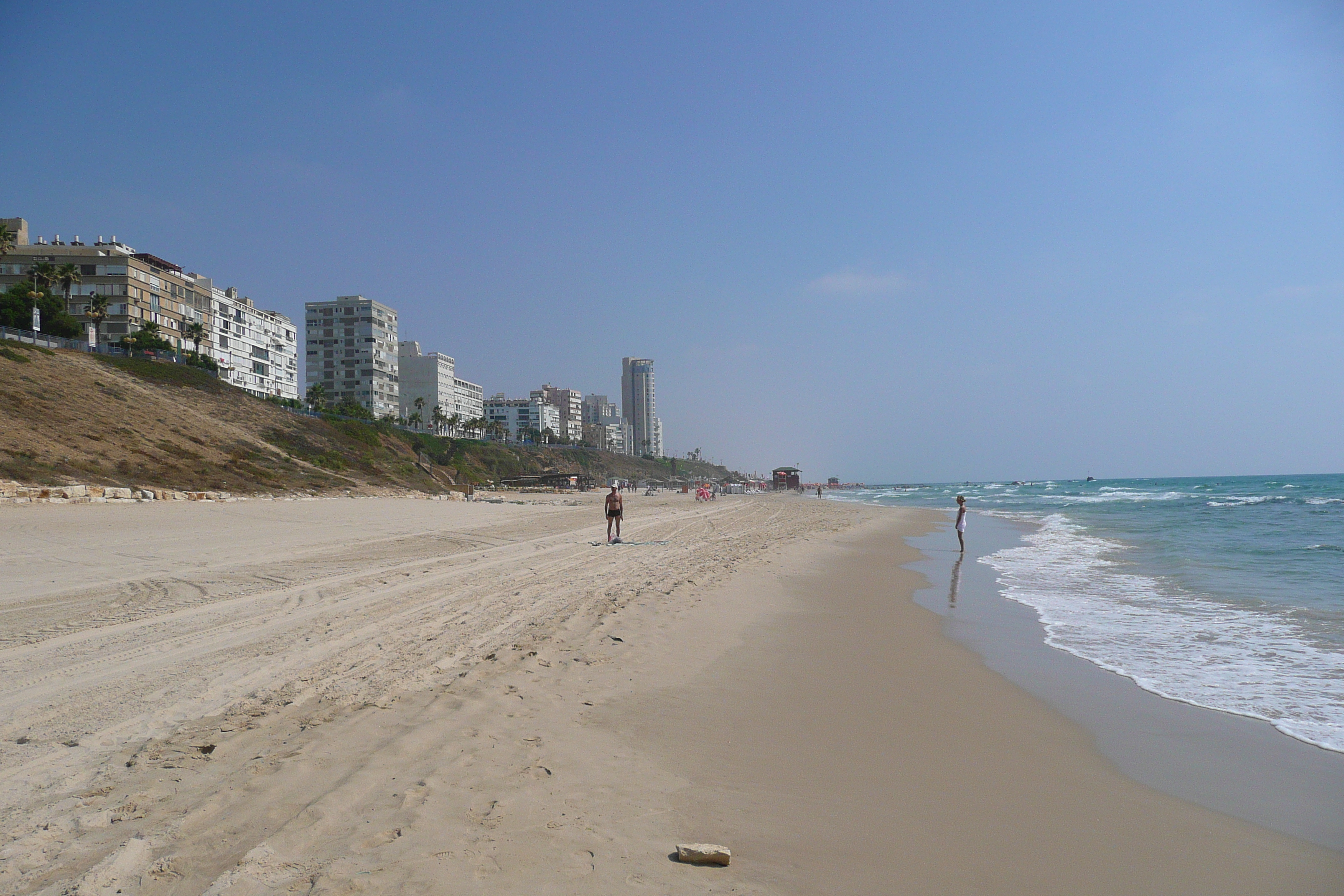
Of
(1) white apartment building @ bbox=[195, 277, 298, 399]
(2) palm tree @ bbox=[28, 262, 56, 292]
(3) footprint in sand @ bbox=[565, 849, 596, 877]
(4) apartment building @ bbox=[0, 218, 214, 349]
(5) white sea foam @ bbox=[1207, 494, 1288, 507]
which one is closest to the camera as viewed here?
(3) footprint in sand @ bbox=[565, 849, 596, 877]

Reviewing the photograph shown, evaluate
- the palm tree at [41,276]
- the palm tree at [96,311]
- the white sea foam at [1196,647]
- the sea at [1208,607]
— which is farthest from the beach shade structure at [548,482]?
the white sea foam at [1196,647]

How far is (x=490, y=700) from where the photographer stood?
498 centimetres

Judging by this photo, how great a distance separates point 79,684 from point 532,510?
2965 cm

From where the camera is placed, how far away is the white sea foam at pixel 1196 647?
19.2ft

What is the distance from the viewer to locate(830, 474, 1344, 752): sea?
624 cm

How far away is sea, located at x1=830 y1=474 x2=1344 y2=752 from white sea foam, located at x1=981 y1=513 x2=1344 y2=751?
0.07 ft

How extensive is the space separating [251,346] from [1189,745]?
106 meters

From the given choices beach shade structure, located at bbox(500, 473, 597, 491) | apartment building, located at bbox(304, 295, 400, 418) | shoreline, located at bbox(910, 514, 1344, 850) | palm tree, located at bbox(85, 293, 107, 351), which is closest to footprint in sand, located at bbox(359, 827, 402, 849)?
shoreline, located at bbox(910, 514, 1344, 850)

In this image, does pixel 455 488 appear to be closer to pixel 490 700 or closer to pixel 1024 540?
pixel 1024 540

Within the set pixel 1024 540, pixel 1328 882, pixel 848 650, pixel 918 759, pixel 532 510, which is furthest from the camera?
pixel 532 510

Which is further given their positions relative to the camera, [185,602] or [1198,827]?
[185,602]

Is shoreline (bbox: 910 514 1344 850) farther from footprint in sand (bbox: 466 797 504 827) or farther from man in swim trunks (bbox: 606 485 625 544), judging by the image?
man in swim trunks (bbox: 606 485 625 544)

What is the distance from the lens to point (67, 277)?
61.5 metres

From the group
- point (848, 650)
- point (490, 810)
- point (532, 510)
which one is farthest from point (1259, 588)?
point (532, 510)
